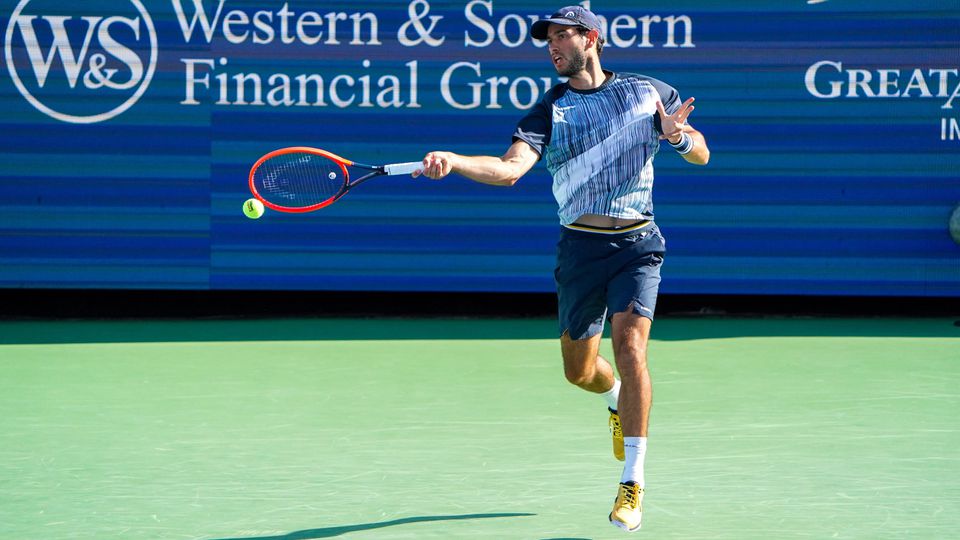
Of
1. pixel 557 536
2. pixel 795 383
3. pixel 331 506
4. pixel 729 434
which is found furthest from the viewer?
pixel 795 383

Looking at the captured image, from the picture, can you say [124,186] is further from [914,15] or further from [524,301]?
[914,15]

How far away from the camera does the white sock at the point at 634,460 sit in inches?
209

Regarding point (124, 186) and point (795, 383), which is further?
point (124, 186)

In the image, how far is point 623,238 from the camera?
578 centimetres

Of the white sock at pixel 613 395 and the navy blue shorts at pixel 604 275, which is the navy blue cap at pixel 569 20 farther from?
the white sock at pixel 613 395

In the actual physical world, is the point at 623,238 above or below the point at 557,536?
above

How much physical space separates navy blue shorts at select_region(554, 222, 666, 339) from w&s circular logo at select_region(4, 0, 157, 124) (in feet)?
20.4

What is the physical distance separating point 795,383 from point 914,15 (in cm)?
401

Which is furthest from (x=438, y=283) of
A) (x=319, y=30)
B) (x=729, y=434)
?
(x=729, y=434)

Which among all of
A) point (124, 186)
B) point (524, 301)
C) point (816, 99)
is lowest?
point (524, 301)

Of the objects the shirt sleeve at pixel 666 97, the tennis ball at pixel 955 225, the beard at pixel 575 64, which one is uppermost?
the beard at pixel 575 64

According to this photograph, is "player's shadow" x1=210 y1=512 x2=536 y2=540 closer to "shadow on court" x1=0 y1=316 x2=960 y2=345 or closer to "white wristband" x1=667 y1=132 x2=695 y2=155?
"white wristband" x1=667 y1=132 x2=695 y2=155

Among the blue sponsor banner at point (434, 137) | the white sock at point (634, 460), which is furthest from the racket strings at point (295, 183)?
the blue sponsor banner at point (434, 137)

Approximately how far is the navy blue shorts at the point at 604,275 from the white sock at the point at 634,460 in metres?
0.50
